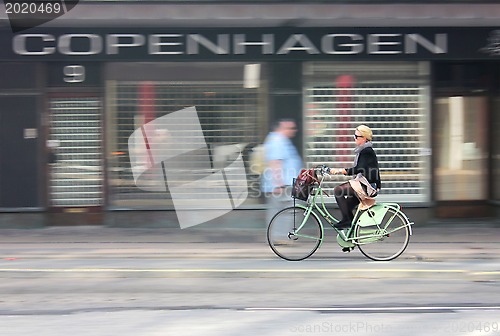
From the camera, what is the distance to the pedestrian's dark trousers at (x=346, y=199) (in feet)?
29.9

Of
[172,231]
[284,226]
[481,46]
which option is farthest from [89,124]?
[481,46]

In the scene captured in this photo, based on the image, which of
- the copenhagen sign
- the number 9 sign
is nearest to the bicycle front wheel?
the copenhagen sign

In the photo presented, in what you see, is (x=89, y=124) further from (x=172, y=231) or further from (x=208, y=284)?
(x=208, y=284)

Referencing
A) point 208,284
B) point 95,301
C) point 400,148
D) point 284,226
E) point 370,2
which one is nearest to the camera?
point 95,301

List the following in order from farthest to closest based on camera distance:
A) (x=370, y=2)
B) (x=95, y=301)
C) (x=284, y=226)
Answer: (x=370, y=2) → (x=284, y=226) → (x=95, y=301)

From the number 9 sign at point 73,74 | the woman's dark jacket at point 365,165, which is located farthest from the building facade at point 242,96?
the woman's dark jacket at point 365,165

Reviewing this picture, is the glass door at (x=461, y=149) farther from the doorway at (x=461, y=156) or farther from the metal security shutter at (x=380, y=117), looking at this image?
the metal security shutter at (x=380, y=117)

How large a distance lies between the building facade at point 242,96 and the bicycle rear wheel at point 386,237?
11.1 ft

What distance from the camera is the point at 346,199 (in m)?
9.20

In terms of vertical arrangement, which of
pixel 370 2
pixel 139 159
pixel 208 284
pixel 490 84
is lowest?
pixel 208 284

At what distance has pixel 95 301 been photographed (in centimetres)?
714

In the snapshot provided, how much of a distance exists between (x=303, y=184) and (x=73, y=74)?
5046 millimetres

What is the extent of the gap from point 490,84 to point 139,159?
20.5 ft

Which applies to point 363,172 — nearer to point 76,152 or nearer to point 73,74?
point 76,152
